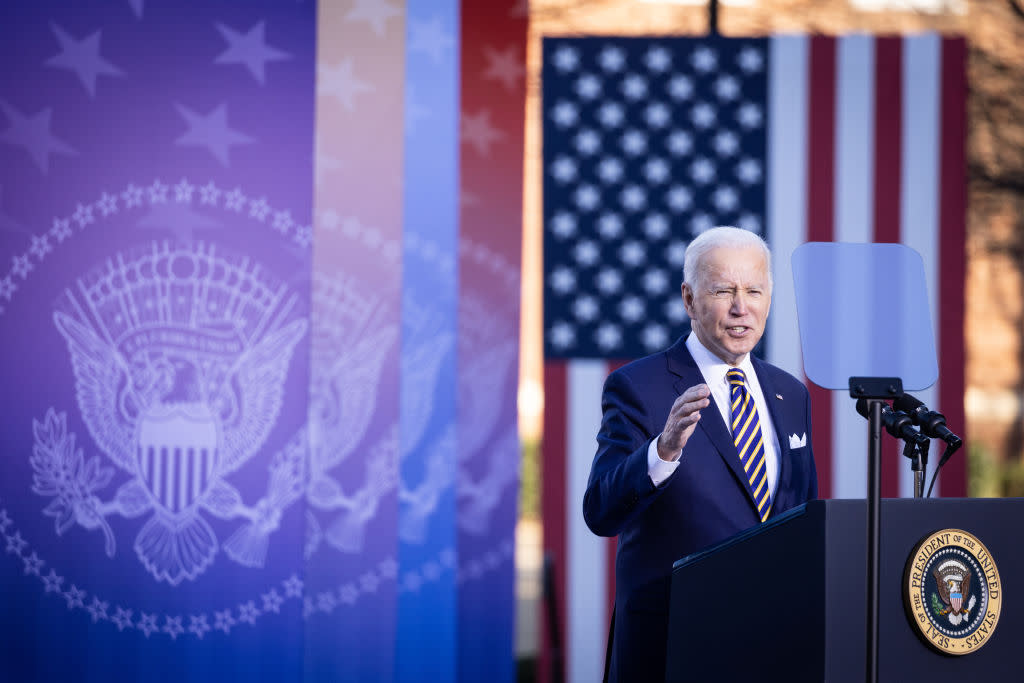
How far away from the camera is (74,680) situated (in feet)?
12.9

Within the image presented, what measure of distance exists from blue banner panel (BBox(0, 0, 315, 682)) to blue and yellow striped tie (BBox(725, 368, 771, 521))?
2.31 m

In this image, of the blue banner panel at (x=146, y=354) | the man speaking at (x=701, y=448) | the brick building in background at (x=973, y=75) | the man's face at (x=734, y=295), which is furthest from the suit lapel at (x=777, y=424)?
the brick building in background at (x=973, y=75)

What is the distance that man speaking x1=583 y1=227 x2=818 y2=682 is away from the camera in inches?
80.9

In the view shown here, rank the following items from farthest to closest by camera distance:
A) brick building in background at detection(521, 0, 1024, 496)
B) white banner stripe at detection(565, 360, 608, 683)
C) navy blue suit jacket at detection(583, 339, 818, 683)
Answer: brick building in background at detection(521, 0, 1024, 496), white banner stripe at detection(565, 360, 608, 683), navy blue suit jacket at detection(583, 339, 818, 683)

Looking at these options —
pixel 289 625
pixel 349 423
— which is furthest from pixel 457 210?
pixel 289 625

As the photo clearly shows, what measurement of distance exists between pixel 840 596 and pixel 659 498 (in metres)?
0.70

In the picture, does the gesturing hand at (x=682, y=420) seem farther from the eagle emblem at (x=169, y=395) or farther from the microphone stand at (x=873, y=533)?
the eagle emblem at (x=169, y=395)

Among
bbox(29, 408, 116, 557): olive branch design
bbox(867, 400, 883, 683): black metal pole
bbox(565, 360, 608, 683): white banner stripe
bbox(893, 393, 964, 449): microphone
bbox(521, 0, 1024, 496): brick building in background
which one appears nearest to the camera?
bbox(867, 400, 883, 683): black metal pole

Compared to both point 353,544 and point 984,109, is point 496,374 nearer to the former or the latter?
point 353,544

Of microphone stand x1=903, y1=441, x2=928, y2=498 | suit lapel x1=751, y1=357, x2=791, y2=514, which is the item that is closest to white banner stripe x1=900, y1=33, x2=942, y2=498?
suit lapel x1=751, y1=357, x2=791, y2=514

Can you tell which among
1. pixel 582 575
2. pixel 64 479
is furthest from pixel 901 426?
pixel 64 479

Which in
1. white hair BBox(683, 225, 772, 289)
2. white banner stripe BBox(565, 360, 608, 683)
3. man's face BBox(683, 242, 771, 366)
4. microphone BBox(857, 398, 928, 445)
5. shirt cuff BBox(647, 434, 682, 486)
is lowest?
white banner stripe BBox(565, 360, 608, 683)

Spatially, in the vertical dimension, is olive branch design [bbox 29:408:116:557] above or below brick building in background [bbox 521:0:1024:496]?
below

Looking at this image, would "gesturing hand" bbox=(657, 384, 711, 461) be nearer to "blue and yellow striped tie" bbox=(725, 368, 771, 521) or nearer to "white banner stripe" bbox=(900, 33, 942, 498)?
"blue and yellow striped tie" bbox=(725, 368, 771, 521)
